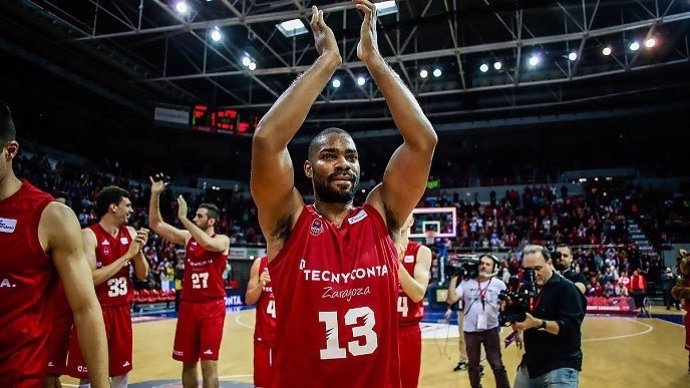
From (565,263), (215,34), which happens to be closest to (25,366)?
(565,263)

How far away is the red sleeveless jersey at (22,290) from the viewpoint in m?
Result: 2.21

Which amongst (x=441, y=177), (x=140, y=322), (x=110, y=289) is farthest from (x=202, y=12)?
(x=441, y=177)

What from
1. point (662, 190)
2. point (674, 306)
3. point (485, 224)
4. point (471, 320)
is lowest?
point (674, 306)

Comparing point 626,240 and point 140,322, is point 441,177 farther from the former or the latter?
point 140,322

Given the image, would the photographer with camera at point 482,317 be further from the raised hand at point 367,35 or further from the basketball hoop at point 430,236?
the basketball hoop at point 430,236

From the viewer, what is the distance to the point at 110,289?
473 centimetres

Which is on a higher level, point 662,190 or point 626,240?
point 662,190

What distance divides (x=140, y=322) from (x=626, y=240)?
21279 millimetres

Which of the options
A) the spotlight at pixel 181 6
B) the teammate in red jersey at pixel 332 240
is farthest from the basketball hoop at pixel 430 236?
the teammate in red jersey at pixel 332 240

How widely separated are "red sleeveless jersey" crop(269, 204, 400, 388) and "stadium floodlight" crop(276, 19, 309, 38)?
17633 millimetres

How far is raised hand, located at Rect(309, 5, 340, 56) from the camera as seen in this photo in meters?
2.38

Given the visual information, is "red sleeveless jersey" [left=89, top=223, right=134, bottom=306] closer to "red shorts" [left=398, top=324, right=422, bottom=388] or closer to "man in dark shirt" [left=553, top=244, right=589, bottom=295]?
"red shorts" [left=398, top=324, right=422, bottom=388]

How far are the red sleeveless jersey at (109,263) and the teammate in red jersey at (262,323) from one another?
1216 mm

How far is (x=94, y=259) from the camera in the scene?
4.57m
